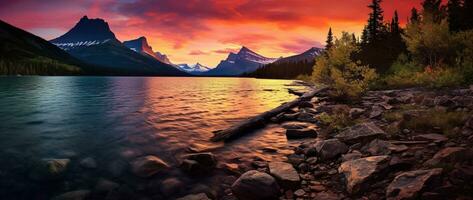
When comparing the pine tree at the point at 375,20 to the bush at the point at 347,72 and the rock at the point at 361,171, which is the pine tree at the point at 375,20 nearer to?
the bush at the point at 347,72

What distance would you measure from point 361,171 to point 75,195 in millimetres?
8188

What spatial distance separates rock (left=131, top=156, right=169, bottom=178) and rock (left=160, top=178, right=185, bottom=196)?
43.1 inches

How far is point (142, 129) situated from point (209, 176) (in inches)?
426

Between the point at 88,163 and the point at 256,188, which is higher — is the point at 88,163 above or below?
below

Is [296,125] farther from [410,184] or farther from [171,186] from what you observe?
[410,184]

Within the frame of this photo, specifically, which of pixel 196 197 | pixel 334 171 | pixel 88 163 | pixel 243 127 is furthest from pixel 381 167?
pixel 88 163

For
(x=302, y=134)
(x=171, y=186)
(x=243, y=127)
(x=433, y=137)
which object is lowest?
(x=171, y=186)

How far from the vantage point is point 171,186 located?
934 centimetres

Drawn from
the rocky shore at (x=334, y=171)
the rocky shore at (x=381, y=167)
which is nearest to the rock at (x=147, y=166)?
the rocky shore at (x=334, y=171)

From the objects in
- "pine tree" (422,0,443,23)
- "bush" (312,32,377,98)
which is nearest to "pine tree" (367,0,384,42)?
"pine tree" (422,0,443,23)

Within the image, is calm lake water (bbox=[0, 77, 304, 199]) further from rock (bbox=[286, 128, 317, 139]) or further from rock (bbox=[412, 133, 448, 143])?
rock (bbox=[412, 133, 448, 143])

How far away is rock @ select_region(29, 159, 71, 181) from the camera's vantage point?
1005cm

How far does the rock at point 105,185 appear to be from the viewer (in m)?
9.18

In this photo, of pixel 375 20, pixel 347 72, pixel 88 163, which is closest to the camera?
pixel 88 163
